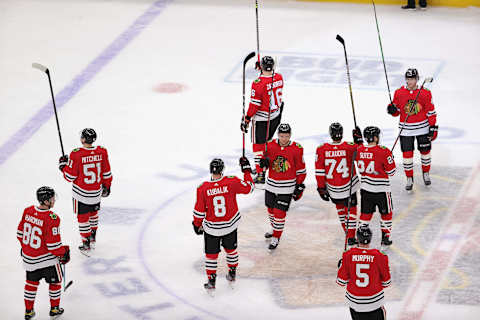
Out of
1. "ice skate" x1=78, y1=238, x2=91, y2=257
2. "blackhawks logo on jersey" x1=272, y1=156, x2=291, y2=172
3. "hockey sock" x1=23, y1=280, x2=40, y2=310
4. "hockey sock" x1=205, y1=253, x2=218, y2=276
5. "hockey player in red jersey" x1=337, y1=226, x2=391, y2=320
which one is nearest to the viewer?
"hockey player in red jersey" x1=337, y1=226, x2=391, y2=320

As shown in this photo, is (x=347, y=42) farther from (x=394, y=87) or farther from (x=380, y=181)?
(x=380, y=181)

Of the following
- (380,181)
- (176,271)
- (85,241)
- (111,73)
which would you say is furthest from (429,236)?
(111,73)

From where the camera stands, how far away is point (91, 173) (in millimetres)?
8117

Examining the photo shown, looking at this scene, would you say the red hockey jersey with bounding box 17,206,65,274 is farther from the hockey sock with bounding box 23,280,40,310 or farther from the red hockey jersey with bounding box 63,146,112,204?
the red hockey jersey with bounding box 63,146,112,204

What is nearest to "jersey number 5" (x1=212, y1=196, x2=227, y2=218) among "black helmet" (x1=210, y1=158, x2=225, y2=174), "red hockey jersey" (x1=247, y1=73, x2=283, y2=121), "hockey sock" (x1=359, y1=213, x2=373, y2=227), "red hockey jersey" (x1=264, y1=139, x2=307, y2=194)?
"black helmet" (x1=210, y1=158, x2=225, y2=174)

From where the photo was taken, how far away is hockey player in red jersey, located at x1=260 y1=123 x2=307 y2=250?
26.2ft

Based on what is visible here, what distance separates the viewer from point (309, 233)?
8625 millimetres

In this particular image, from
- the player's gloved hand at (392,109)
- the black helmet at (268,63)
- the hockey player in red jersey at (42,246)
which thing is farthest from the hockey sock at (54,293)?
the player's gloved hand at (392,109)

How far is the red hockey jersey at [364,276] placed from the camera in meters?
6.39

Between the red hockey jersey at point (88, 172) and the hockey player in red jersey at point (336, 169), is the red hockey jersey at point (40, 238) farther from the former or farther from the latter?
the hockey player in red jersey at point (336, 169)

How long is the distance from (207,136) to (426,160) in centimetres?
278

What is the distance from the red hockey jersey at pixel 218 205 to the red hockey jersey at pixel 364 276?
1.26 m

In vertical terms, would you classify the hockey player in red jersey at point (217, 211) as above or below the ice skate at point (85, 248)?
above

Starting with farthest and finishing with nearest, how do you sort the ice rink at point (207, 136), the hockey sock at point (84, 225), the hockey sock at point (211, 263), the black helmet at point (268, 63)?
the black helmet at point (268, 63)
the hockey sock at point (84, 225)
the ice rink at point (207, 136)
the hockey sock at point (211, 263)
